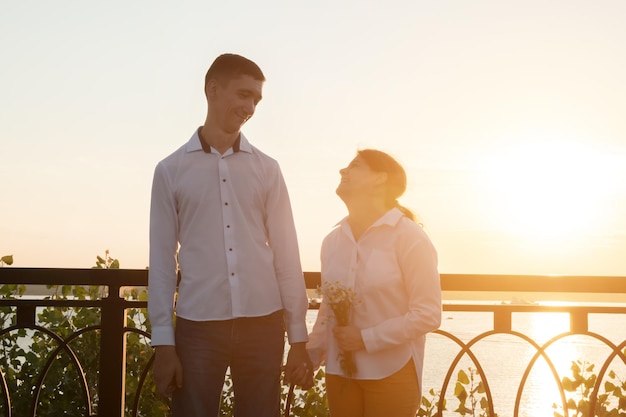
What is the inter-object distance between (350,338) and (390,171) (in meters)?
0.66

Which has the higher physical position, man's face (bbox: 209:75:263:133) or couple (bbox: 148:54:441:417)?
man's face (bbox: 209:75:263:133)

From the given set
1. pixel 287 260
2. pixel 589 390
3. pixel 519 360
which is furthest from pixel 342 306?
pixel 519 360

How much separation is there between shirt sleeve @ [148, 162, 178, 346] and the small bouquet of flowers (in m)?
0.56

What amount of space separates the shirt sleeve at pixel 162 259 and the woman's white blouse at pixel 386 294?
1.94 ft

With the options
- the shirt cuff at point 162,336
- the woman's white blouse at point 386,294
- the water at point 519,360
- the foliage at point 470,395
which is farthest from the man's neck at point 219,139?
the foliage at point 470,395

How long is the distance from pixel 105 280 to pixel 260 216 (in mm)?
1033

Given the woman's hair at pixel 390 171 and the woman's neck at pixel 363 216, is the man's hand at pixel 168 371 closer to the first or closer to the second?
the woman's neck at pixel 363 216

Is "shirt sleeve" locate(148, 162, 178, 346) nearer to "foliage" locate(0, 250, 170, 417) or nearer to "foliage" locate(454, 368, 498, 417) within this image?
"foliage" locate(454, 368, 498, 417)

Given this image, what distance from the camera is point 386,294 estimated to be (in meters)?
2.69

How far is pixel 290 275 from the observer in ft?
8.62

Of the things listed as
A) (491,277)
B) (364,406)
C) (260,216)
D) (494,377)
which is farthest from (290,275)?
(494,377)

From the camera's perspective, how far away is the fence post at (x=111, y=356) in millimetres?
3375

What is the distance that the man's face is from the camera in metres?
2.59

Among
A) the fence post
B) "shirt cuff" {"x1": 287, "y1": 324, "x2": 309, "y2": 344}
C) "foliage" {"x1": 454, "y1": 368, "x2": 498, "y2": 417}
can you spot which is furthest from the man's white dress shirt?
"foliage" {"x1": 454, "y1": 368, "x2": 498, "y2": 417}
